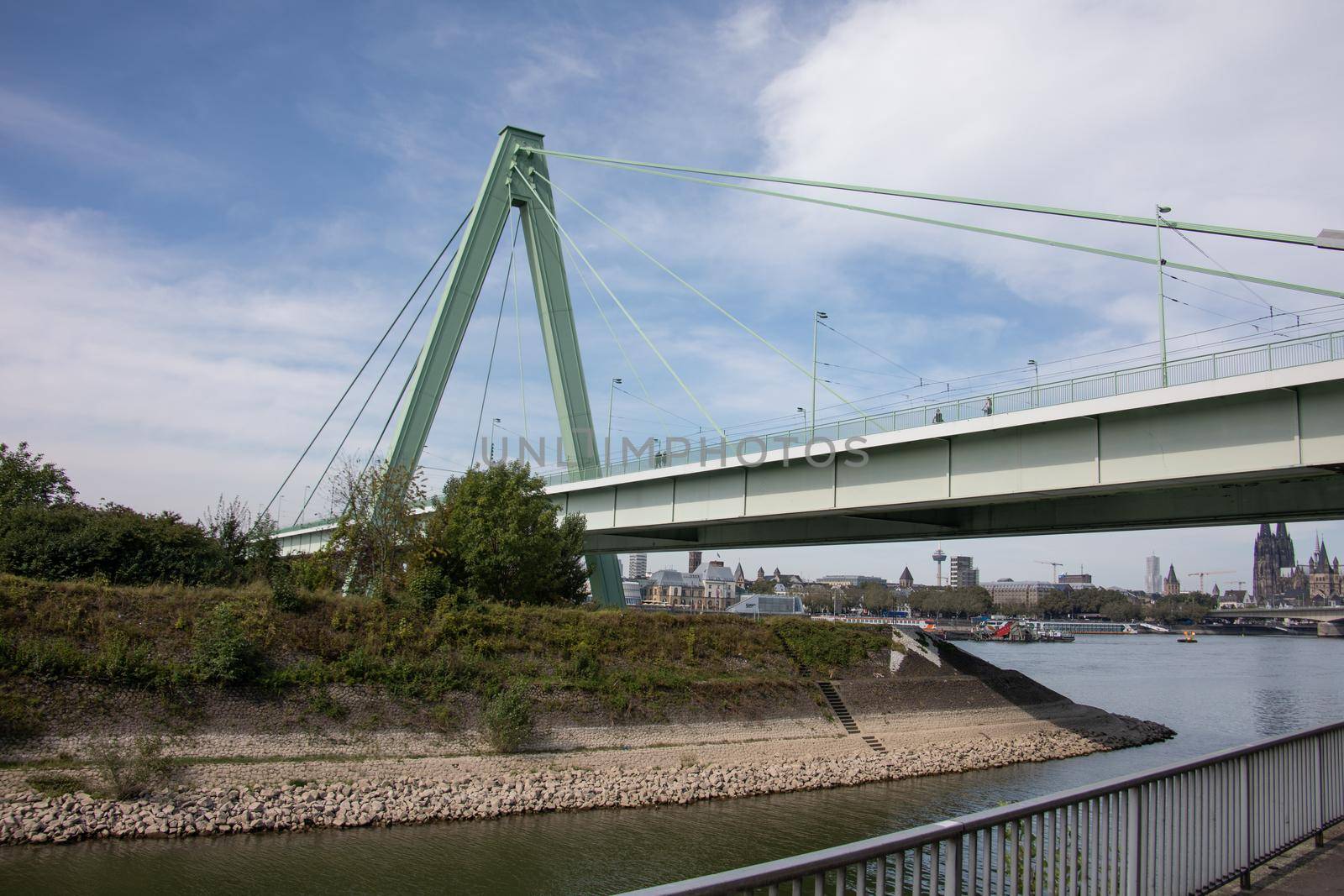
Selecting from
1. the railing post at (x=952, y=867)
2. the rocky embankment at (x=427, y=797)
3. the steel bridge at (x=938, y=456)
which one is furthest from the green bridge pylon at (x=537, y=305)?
the railing post at (x=952, y=867)

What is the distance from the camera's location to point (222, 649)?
67.6ft

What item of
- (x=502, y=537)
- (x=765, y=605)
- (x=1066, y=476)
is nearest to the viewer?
(x=1066, y=476)

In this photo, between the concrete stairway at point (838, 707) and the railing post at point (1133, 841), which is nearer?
the railing post at point (1133, 841)

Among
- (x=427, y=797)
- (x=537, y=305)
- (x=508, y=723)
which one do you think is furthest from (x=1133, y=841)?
(x=537, y=305)

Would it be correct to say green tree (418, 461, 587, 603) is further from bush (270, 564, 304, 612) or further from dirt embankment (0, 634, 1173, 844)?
dirt embankment (0, 634, 1173, 844)

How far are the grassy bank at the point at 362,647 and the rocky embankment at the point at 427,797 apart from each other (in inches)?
106

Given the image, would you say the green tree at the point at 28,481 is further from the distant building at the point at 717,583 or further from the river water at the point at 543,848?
the distant building at the point at 717,583

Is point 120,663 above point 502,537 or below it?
below

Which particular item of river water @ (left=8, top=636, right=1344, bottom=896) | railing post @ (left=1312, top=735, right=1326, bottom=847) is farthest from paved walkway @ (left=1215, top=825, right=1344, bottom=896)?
river water @ (left=8, top=636, right=1344, bottom=896)

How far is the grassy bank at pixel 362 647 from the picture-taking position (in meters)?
19.7

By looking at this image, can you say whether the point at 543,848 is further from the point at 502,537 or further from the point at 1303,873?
the point at 502,537

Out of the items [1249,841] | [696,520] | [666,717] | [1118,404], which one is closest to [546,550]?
[696,520]

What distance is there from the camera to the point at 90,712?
18.7 m

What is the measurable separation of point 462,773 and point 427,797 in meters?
1.62
